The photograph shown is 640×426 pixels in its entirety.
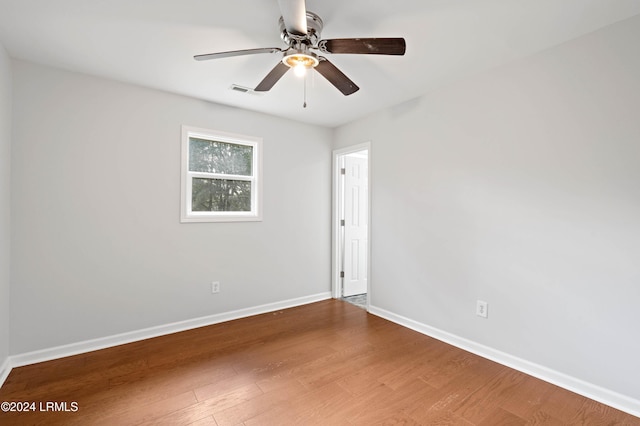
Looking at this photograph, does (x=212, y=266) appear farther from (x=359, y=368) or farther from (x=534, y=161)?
(x=534, y=161)

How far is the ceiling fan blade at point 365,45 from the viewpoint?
1.59 meters

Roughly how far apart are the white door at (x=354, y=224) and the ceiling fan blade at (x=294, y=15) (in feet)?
8.66

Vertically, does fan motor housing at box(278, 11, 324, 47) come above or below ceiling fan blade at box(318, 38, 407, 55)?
above

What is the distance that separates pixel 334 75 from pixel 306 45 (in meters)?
0.31

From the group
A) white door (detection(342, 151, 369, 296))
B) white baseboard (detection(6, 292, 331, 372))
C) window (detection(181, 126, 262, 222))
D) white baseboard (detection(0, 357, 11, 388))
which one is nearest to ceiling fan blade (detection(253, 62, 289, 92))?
window (detection(181, 126, 262, 222))

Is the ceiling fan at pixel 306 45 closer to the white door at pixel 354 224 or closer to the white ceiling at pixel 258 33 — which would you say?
the white ceiling at pixel 258 33

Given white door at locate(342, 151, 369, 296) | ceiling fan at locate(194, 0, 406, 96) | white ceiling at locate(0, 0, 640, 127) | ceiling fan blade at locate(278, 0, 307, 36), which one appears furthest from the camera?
white door at locate(342, 151, 369, 296)

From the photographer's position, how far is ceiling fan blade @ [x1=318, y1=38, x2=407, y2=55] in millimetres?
1590

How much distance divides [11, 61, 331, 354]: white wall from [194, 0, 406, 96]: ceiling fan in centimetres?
146

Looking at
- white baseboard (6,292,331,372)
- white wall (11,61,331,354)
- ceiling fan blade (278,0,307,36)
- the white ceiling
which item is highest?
the white ceiling

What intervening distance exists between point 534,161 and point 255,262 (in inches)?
115

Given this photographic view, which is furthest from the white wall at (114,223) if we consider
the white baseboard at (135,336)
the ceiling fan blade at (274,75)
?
the ceiling fan blade at (274,75)

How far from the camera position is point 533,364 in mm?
2227

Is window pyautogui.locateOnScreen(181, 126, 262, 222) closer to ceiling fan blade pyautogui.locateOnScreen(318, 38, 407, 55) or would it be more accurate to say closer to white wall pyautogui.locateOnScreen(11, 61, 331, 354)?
white wall pyautogui.locateOnScreen(11, 61, 331, 354)
